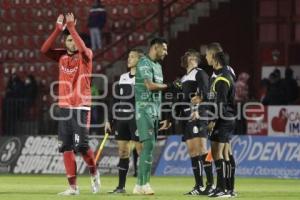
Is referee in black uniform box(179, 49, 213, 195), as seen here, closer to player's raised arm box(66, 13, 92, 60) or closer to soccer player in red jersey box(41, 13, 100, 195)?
soccer player in red jersey box(41, 13, 100, 195)

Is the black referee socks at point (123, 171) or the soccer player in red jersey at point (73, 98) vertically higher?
the soccer player in red jersey at point (73, 98)

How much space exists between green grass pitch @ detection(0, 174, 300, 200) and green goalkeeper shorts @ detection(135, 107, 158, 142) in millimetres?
982

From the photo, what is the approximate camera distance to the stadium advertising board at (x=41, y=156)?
2786 centimetres

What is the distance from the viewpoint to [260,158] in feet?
87.5

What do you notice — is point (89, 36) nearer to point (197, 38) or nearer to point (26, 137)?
point (197, 38)

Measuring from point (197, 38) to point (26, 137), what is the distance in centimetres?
730

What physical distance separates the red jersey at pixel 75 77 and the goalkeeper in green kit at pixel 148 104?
33.7 inches

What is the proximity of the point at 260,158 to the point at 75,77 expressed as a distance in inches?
389

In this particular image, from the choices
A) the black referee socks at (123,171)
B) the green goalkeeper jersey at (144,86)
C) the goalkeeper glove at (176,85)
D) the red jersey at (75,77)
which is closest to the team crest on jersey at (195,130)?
the goalkeeper glove at (176,85)

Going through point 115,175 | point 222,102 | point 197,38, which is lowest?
point 115,175

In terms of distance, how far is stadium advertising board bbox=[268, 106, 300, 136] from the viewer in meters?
27.3

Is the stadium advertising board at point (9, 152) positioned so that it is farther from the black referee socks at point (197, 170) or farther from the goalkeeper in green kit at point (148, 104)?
the goalkeeper in green kit at point (148, 104)

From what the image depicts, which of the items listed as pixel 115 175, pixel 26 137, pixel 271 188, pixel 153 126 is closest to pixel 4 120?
pixel 26 137

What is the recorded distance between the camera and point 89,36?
34.9 metres
